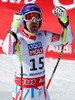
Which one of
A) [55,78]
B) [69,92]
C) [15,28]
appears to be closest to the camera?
[15,28]

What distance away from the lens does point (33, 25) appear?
4.93m

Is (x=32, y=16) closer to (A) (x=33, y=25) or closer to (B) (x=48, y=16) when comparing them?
(A) (x=33, y=25)

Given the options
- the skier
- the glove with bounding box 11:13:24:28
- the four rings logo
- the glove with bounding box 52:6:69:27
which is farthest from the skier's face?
the four rings logo

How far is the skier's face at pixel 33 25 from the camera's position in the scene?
4.91 meters

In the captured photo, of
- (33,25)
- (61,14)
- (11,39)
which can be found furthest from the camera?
(61,14)

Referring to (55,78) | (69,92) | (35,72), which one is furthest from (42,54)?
(55,78)

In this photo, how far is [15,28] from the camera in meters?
4.82

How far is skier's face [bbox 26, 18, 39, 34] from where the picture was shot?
491 cm

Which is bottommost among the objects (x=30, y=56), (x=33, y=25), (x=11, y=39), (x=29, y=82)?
(x=29, y=82)

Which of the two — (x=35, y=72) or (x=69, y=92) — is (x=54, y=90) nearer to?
(x=69, y=92)

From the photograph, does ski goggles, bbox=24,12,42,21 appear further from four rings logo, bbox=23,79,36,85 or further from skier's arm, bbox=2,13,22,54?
four rings logo, bbox=23,79,36,85

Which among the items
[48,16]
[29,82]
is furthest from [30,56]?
[48,16]

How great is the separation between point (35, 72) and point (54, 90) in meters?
2.19

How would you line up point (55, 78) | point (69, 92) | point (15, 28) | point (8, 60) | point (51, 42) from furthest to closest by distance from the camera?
1. point (8, 60)
2. point (55, 78)
3. point (69, 92)
4. point (51, 42)
5. point (15, 28)
